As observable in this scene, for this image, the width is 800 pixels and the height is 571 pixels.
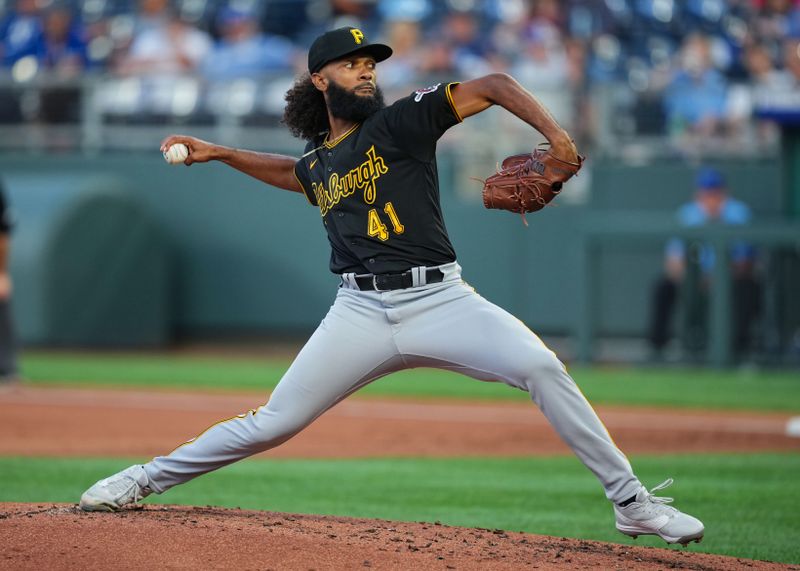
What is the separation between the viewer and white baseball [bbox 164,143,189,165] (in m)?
4.95

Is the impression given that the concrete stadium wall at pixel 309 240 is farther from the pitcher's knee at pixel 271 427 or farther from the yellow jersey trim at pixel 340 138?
the pitcher's knee at pixel 271 427

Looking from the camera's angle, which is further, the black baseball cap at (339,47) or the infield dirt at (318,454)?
the black baseball cap at (339,47)

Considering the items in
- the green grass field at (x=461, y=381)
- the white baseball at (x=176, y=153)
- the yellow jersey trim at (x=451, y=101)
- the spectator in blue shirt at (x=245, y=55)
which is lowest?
the green grass field at (x=461, y=381)

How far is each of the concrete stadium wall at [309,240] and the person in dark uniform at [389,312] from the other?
32.0 feet

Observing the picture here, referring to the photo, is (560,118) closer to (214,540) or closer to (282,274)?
(282,274)

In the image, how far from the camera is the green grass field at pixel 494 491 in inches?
225

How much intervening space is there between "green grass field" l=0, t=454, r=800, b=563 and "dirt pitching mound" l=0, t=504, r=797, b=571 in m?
0.72

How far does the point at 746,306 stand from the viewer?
1332 centimetres

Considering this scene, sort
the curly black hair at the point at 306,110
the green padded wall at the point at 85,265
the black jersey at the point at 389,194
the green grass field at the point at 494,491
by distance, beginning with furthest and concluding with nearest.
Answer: the green padded wall at the point at 85,265
the green grass field at the point at 494,491
the curly black hair at the point at 306,110
the black jersey at the point at 389,194

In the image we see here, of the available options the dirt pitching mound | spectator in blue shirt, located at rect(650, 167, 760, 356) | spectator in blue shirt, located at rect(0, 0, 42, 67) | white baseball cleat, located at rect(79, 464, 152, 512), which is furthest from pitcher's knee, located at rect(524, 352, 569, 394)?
spectator in blue shirt, located at rect(0, 0, 42, 67)

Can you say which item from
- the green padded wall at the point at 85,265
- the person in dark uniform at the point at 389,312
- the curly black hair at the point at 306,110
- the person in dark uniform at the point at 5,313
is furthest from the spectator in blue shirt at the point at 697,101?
the person in dark uniform at the point at 389,312

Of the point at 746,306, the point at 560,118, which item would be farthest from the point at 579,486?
the point at 560,118

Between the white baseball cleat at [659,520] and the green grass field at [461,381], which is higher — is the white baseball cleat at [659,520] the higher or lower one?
the higher one

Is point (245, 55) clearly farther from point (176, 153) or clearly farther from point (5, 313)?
point (176, 153)
